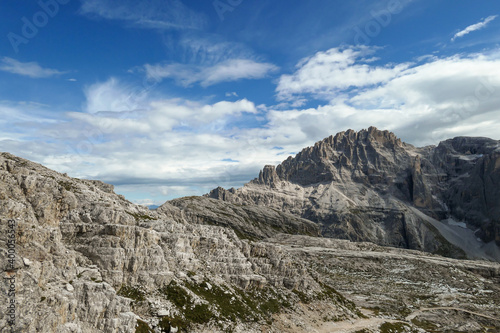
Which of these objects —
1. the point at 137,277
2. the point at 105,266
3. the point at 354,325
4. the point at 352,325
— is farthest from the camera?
the point at 354,325

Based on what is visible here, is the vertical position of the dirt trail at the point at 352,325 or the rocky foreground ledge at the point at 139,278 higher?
the rocky foreground ledge at the point at 139,278

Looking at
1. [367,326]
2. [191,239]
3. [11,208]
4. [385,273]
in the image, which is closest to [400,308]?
[367,326]

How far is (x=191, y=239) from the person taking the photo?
83.8 metres

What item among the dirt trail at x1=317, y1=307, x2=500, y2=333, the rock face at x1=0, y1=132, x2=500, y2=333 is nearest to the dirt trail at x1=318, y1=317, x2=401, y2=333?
the dirt trail at x1=317, y1=307, x2=500, y2=333

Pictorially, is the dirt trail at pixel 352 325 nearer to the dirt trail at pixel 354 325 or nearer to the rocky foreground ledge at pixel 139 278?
the dirt trail at pixel 354 325

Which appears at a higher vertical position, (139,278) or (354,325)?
(139,278)

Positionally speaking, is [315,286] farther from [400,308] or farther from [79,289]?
[79,289]

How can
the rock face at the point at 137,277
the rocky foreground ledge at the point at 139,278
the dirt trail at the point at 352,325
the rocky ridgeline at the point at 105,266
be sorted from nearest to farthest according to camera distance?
the rocky ridgeline at the point at 105,266 → the rock face at the point at 137,277 → the rocky foreground ledge at the point at 139,278 → the dirt trail at the point at 352,325

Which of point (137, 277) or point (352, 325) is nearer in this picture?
point (137, 277)

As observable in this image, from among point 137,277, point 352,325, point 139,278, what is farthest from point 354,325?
point 137,277

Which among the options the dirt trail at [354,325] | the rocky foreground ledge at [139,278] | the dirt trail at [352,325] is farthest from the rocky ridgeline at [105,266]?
the dirt trail at [354,325]

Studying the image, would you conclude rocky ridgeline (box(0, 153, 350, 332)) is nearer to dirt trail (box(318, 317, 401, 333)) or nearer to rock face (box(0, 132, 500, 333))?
rock face (box(0, 132, 500, 333))

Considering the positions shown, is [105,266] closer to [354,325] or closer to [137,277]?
[137,277]

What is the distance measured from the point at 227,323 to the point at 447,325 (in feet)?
330
